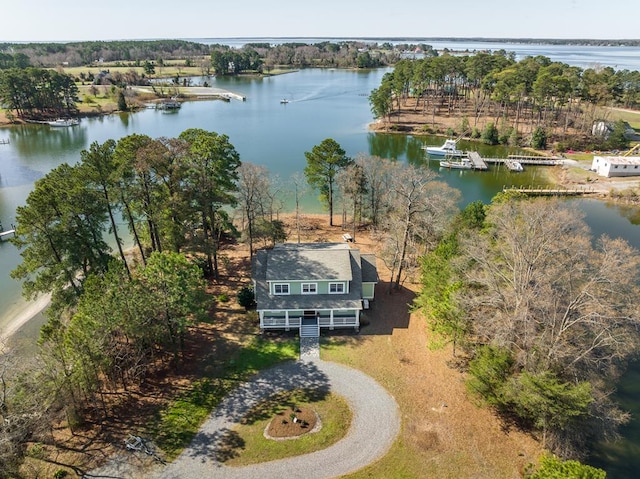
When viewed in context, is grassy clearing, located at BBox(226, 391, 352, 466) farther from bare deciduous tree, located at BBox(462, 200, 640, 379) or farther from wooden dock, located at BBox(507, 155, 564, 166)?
wooden dock, located at BBox(507, 155, 564, 166)

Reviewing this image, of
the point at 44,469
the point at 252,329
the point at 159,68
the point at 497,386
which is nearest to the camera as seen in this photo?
the point at 44,469

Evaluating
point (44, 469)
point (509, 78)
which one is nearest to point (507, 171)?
point (509, 78)

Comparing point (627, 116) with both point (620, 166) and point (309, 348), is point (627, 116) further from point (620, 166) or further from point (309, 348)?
point (309, 348)

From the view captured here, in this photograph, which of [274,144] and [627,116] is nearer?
[274,144]

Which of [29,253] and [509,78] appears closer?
[29,253]

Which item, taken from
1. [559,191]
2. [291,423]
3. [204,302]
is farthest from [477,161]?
[291,423]

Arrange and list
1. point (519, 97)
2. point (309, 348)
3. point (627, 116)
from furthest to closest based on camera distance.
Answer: point (627, 116) < point (519, 97) < point (309, 348)

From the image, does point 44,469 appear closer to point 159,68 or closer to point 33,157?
point 33,157
